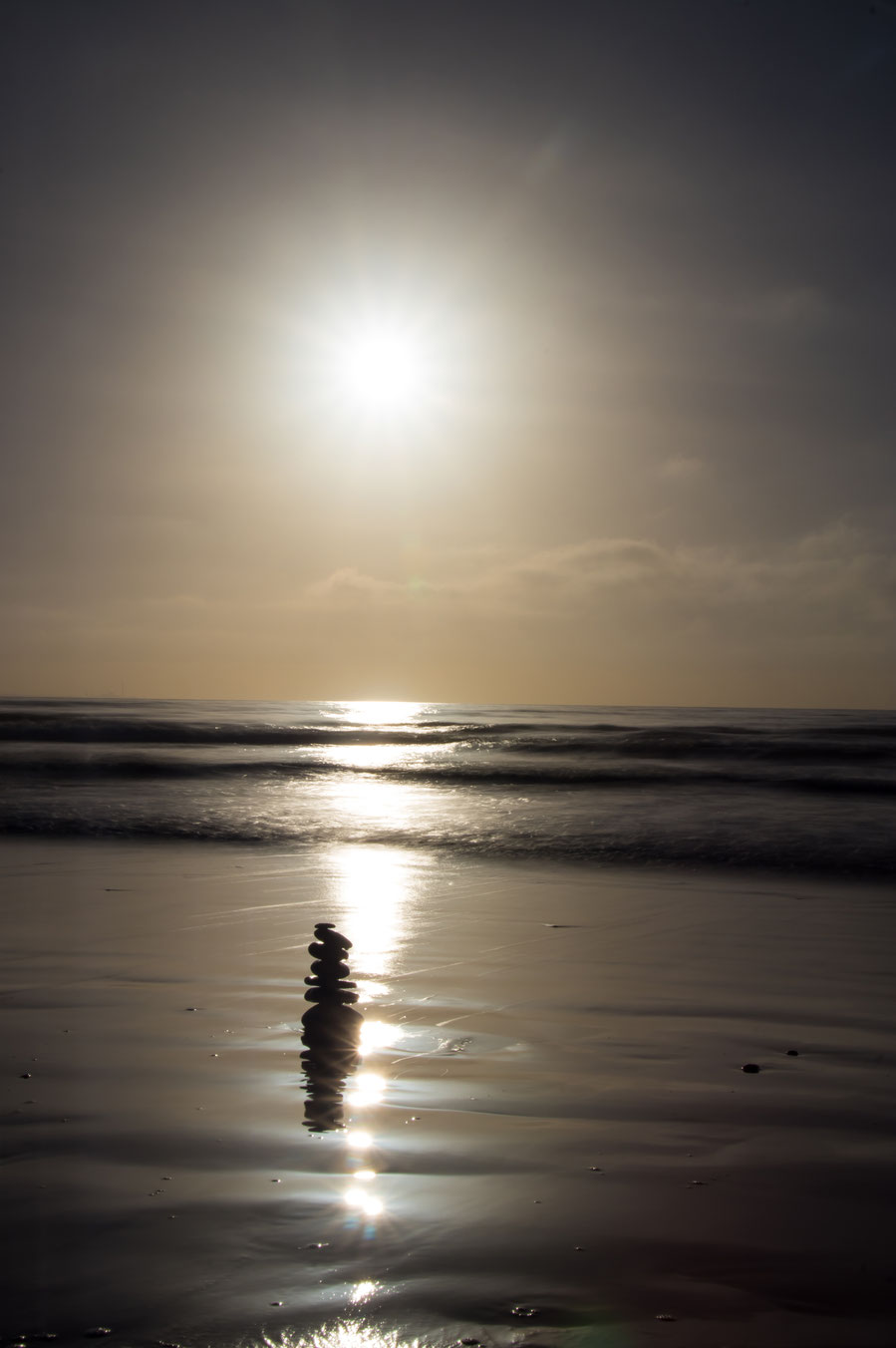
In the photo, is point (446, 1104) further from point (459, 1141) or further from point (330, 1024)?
point (330, 1024)

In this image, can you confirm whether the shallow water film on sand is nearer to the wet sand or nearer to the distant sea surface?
the wet sand

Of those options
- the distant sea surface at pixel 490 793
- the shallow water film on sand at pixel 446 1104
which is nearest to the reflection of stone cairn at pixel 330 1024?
the shallow water film on sand at pixel 446 1104

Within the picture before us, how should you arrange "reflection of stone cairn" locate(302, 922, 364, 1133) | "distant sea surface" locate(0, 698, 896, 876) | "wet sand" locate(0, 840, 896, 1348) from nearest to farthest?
1. "wet sand" locate(0, 840, 896, 1348)
2. "reflection of stone cairn" locate(302, 922, 364, 1133)
3. "distant sea surface" locate(0, 698, 896, 876)

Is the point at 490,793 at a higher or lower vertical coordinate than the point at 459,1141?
lower

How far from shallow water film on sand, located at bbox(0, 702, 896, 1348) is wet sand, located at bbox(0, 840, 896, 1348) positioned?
0.01 m

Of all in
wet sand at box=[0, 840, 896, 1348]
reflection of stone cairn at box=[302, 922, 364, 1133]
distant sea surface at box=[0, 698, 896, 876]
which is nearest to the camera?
wet sand at box=[0, 840, 896, 1348]

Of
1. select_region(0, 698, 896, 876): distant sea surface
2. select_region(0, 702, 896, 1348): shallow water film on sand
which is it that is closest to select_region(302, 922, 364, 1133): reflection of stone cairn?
select_region(0, 702, 896, 1348): shallow water film on sand

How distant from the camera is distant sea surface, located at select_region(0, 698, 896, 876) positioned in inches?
483

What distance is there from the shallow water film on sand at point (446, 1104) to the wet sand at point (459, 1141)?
0.04 feet

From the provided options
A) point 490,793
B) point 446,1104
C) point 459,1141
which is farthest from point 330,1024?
point 490,793

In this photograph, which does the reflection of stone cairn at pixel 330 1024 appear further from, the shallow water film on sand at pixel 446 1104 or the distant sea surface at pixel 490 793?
the distant sea surface at pixel 490 793

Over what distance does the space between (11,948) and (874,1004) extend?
16.8 ft

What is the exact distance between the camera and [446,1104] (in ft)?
12.4

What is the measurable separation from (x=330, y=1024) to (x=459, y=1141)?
1.17 metres
